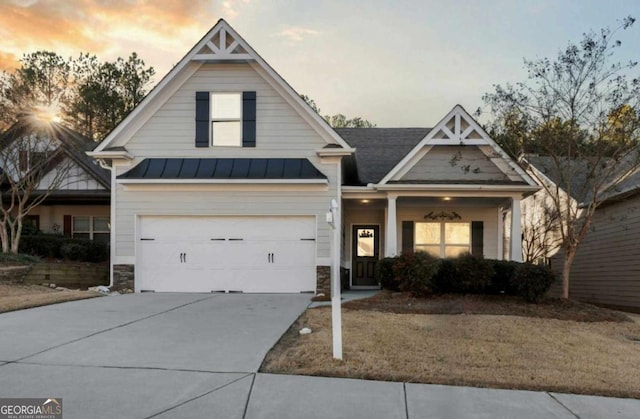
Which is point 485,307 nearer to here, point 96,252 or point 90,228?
point 96,252

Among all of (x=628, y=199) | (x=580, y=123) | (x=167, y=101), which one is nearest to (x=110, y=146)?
(x=167, y=101)

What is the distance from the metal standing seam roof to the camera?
13391 millimetres

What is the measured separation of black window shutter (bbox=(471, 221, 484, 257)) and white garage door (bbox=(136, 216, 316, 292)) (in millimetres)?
5282

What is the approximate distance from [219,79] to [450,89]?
7.63m

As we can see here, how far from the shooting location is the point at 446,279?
39.3 ft

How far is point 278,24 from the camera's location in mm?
14680

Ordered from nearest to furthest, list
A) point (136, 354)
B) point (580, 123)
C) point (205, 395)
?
point (205, 395) → point (136, 354) → point (580, 123)

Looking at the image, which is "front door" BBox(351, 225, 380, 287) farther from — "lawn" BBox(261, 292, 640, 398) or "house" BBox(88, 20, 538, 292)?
"lawn" BBox(261, 292, 640, 398)

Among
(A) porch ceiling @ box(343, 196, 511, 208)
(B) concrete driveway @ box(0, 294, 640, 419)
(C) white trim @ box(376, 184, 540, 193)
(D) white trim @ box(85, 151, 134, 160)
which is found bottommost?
(B) concrete driveway @ box(0, 294, 640, 419)

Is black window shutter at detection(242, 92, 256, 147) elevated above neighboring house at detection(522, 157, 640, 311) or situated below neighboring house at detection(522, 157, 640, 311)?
above

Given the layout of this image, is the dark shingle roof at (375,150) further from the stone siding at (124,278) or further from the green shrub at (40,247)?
→ the green shrub at (40,247)

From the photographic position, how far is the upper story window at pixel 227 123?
45.4 ft

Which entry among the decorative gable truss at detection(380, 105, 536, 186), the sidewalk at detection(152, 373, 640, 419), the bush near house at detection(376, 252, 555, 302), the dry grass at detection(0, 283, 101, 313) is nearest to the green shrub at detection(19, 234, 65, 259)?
the dry grass at detection(0, 283, 101, 313)

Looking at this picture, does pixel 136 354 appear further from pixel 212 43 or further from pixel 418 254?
pixel 212 43
